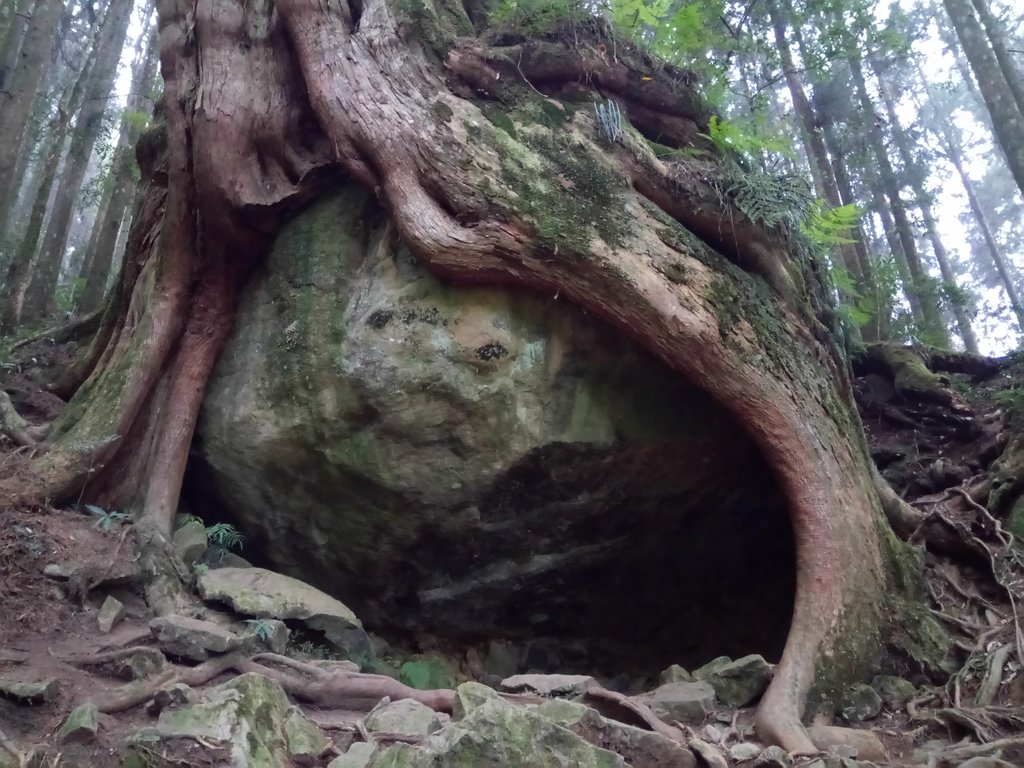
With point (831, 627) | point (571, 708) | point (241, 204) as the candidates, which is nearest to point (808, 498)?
point (831, 627)

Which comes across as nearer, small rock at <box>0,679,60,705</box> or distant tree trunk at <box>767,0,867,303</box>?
small rock at <box>0,679,60,705</box>

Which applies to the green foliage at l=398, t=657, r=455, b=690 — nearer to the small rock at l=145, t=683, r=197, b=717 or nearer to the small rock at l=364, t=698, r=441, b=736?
the small rock at l=364, t=698, r=441, b=736

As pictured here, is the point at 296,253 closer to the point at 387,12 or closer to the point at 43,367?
the point at 387,12

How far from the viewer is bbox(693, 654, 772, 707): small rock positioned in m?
4.82

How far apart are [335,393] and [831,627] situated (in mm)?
3920

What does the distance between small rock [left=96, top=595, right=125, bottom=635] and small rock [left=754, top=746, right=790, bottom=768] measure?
3658mm

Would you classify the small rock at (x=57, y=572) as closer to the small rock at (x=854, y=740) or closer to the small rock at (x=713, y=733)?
the small rock at (x=713, y=733)

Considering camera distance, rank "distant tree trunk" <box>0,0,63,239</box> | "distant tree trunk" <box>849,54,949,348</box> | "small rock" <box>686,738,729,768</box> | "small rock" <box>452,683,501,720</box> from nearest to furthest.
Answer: "small rock" <box>452,683,501,720</box> → "small rock" <box>686,738,729,768</box> → "distant tree trunk" <box>0,0,63,239</box> → "distant tree trunk" <box>849,54,949,348</box>

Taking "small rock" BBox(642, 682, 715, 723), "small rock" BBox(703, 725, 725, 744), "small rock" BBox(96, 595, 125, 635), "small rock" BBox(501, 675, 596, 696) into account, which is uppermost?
"small rock" BBox(96, 595, 125, 635)

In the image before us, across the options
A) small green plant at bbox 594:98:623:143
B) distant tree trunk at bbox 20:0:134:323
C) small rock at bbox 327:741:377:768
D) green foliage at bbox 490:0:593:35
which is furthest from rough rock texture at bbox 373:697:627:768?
distant tree trunk at bbox 20:0:134:323

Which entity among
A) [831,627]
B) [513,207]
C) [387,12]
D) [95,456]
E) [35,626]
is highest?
[387,12]

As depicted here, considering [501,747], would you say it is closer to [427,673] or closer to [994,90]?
[427,673]

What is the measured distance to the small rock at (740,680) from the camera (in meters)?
4.82

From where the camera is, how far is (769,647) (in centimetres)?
686
